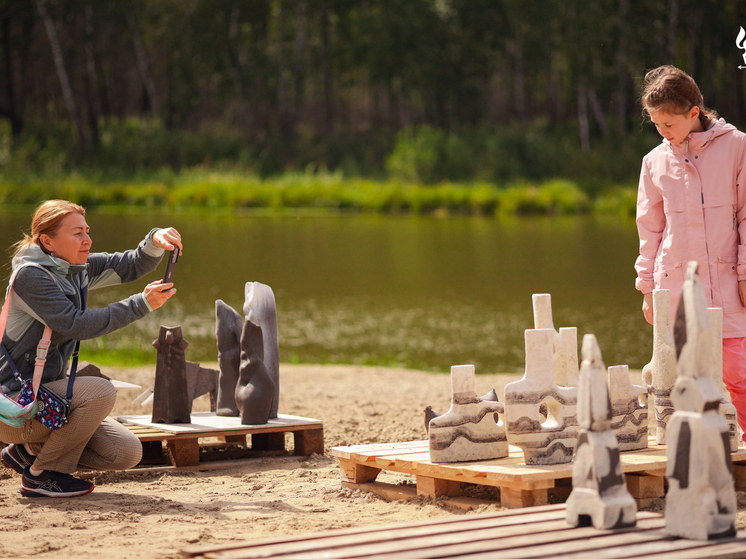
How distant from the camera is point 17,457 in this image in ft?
16.5

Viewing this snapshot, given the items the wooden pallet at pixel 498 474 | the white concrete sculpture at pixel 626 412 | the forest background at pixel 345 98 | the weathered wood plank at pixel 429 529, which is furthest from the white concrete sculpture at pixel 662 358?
the forest background at pixel 345 98

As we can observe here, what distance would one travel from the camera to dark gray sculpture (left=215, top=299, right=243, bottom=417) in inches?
246

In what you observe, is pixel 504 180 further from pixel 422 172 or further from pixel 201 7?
pixel 201 7

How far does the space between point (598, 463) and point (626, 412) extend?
1.30 meters

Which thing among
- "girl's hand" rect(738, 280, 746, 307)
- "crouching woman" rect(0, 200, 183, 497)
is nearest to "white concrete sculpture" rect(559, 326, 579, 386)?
"girl's hand" rect(738, 280, 746, 307)

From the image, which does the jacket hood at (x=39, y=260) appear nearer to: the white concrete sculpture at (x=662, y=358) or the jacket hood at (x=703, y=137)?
the white concrete sculpture at (x=662, y=358)

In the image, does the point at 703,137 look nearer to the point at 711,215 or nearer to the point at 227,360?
the point at 711,215

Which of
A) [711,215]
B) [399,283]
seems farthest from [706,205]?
[399,283]

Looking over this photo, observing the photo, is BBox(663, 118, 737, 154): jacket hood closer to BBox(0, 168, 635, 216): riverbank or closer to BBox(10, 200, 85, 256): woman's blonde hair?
BBox(10, 200, 85, 256): woman's blonde hair

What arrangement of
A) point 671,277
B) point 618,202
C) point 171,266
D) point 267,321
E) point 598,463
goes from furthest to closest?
point 618,202
point 267,321
point 171,266
point 671,277
point 598,463

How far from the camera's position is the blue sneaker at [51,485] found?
Answer: 4.85 metres

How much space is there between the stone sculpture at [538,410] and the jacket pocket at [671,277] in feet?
2.73

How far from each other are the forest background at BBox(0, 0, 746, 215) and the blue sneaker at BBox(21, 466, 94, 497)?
2767cm

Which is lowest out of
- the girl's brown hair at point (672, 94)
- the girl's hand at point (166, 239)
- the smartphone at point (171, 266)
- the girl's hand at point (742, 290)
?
the girl's hand at point (742, 290)
